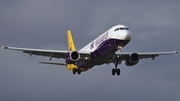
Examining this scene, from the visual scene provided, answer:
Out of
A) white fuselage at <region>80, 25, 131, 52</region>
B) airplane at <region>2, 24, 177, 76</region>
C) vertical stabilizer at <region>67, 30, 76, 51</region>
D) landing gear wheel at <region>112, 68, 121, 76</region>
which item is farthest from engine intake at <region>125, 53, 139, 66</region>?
vertical stabilizer at <region>67, 30, 76, 51</region>

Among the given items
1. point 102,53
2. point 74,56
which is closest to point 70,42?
point 74,56

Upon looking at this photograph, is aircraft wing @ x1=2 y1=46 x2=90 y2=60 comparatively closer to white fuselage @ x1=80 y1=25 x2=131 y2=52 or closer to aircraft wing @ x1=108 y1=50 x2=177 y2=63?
white fuselage @ x1=80 y1=25 x2=131 y2=52

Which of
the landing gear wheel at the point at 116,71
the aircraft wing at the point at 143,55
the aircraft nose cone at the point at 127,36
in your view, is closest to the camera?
the aircraft nose cone at the point at 127,36

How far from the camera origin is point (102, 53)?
76.9m

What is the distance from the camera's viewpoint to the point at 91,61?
262 feet

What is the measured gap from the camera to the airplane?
75.3 meters

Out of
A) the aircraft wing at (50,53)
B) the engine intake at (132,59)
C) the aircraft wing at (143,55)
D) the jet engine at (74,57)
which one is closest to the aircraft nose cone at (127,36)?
the aircraft wing at (143,55)

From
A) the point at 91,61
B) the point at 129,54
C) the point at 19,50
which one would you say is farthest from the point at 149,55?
the point at 19,50

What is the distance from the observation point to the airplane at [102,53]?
75.3 m

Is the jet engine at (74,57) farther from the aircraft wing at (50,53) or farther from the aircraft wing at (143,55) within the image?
the aircraft wing at (143,55)

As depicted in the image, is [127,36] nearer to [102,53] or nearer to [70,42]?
[102,53]

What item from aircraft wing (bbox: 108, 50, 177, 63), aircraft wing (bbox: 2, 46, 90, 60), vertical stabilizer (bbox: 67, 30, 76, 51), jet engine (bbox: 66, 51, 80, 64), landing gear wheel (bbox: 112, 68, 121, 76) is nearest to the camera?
jet engine (bbox: 66, 51, 80, 64)

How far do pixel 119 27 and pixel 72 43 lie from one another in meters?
22.8

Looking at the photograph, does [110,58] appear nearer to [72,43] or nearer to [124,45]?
[124,45]
